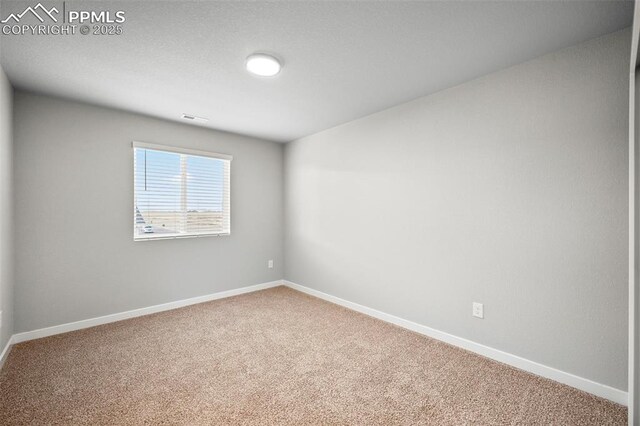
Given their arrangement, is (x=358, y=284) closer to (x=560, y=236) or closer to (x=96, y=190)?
(x=560, y=236)

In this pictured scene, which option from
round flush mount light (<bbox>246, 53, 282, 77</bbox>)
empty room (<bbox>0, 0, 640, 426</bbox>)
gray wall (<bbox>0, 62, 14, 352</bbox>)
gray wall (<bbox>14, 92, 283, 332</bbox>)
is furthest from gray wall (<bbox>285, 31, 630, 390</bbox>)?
gray wall (<bbox>0, 62, 14, 352</bbox>)

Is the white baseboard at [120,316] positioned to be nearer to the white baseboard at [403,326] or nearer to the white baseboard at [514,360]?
the white baseboard at [403,326]

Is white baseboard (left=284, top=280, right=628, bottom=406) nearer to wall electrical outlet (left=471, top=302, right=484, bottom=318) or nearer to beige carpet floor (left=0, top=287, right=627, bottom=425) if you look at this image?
beige carpet floor (left=0, top=287, right=627, bottom=425)

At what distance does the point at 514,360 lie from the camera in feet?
7.47

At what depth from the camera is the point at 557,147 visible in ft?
6.82

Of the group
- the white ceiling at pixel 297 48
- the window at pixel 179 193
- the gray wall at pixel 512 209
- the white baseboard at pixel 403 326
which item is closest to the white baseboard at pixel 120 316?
the white baseboard at pixel 403 326

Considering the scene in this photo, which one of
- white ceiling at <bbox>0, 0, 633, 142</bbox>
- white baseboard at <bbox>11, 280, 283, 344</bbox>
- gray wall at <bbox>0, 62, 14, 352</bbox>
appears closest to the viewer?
white ceiling at <bbox>0, 0, 633, 142</bbox>

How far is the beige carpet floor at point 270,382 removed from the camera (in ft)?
5.70

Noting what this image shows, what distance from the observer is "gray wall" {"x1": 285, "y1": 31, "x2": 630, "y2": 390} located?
1890 millimetres

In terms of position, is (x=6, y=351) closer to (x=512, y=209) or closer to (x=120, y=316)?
(x=120, y=316)

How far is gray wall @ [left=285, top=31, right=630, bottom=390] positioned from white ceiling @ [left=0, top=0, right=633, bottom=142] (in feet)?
0.91

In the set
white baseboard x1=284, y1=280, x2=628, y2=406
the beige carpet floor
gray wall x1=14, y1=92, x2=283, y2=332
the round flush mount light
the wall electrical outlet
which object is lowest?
the beige carpet floor

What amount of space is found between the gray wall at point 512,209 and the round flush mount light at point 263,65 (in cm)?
147

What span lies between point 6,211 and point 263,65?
2.50m
